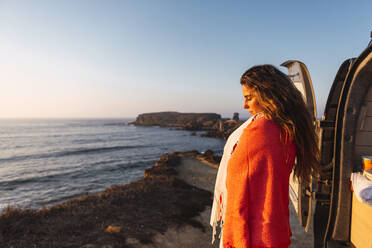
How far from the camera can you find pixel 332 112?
3.31 m

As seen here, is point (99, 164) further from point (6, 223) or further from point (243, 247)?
point (243, 247)

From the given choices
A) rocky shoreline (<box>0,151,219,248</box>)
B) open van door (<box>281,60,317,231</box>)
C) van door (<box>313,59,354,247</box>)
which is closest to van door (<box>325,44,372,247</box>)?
van door (<box>313,59,354,247</box>)

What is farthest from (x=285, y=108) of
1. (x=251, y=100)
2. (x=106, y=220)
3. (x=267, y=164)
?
(x=106, y=220)

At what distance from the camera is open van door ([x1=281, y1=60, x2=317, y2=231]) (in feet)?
10.3

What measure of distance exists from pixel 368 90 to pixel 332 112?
1.89ft

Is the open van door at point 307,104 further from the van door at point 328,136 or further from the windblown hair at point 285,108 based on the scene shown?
the windblown hair at point 285,108

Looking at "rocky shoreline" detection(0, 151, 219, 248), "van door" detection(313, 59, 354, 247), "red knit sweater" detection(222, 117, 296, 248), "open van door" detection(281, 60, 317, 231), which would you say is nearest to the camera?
"red knit sweater" detection(222, 117, 296, 248)

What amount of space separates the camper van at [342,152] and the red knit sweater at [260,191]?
7.47ft

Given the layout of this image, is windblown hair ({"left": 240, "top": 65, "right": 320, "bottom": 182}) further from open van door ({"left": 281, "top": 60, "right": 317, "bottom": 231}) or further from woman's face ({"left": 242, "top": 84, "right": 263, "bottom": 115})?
open van door ({"left": 281, "top": 60, "right": 317, "bottom": 231})

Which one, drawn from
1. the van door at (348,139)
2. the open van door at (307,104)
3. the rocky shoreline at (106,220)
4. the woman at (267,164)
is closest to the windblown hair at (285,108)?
the woman at (267,164)

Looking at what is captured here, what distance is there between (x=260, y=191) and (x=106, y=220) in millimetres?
5957

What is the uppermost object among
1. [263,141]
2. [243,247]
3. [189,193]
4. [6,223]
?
[263,141]

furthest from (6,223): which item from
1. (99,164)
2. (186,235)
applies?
(99,164)

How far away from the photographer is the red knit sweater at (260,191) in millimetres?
1354
